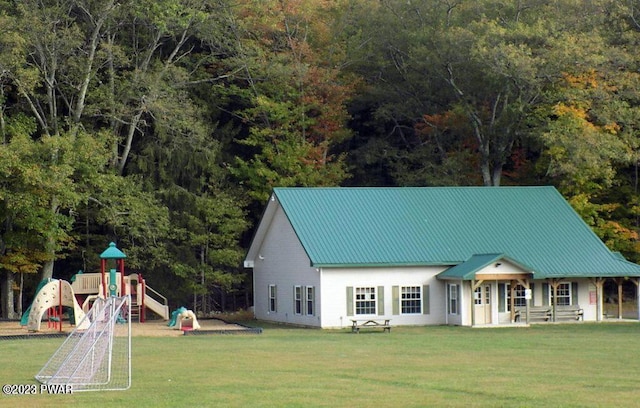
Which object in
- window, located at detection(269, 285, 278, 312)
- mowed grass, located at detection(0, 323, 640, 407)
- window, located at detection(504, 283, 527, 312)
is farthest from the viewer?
window, located at detection(269, 285, 278, 312)

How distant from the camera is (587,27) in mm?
53469

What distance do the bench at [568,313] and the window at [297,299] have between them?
33.4 ft

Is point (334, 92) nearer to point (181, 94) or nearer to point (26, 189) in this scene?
point (181, 94)

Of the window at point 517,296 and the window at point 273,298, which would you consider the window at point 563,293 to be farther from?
the window at point 273,298

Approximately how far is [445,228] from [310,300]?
21.7 ft

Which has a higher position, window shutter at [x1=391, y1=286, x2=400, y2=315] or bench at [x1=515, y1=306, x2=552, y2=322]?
window shutter at [x1=391, y1=286, x2=400, y2=315]

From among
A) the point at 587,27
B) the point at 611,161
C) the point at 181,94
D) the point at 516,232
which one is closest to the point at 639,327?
the point at 516,232

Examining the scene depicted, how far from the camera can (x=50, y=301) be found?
39969 mm

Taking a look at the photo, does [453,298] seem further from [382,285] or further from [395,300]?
[382,285]

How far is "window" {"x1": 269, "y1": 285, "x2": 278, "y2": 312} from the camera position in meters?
47.7

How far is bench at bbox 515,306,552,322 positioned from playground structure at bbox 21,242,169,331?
1497 cm

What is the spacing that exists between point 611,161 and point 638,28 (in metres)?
6.49

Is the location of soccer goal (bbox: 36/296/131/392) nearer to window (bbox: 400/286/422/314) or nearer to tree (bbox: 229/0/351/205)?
window (bbox: 400/286/422/314)

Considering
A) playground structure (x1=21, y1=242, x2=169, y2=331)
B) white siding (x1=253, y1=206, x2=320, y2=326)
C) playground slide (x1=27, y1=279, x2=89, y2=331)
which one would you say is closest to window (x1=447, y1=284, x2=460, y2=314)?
white siding (x1=253, y1=206, x2=320, y2=326)
